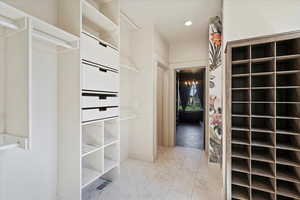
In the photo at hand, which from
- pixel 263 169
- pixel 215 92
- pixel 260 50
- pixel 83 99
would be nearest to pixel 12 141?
pixel 83 99

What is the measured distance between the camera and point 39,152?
147 centimetres

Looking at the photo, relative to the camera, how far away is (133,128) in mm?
3061

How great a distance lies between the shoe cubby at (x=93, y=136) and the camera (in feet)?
5.95

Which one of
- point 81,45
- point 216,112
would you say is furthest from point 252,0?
point 81,45

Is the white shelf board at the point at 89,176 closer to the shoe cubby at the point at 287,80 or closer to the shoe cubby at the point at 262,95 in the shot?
the shoe cubby at the point at 262,95

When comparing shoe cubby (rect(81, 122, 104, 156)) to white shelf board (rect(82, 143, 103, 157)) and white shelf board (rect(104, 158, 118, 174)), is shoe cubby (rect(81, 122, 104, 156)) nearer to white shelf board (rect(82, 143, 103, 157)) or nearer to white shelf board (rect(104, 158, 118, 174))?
white shelf board (rect(82, 143, 103, 157))

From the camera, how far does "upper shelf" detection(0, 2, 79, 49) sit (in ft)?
3.38

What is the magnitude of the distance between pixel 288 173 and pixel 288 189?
0.15 m

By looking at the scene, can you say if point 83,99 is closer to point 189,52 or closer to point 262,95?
point 262,95

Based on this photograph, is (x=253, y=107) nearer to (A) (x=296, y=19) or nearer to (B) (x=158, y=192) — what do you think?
(A) (x=296, y=19)

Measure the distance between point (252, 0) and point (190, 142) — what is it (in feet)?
11.7

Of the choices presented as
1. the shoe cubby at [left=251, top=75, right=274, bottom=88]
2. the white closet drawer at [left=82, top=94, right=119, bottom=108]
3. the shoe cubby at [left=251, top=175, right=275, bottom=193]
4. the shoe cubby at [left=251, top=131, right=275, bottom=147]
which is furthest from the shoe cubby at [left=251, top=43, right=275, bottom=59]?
the white closet drawer at [left=82, top=94, right=119, bottom=108]

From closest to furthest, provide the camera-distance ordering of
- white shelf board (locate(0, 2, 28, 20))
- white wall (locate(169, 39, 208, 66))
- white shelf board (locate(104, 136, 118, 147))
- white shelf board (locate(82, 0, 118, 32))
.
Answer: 1. white shelf board (locate(0, 2, 28, 20))
2. white shelf board (locate(82, 0, 118, 32))
3. white shelf board (locate(104, 136, 118, 147))
4. white wall (locate(169, 39, 208, 66))

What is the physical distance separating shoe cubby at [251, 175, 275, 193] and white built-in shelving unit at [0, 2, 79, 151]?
209 centimetres
